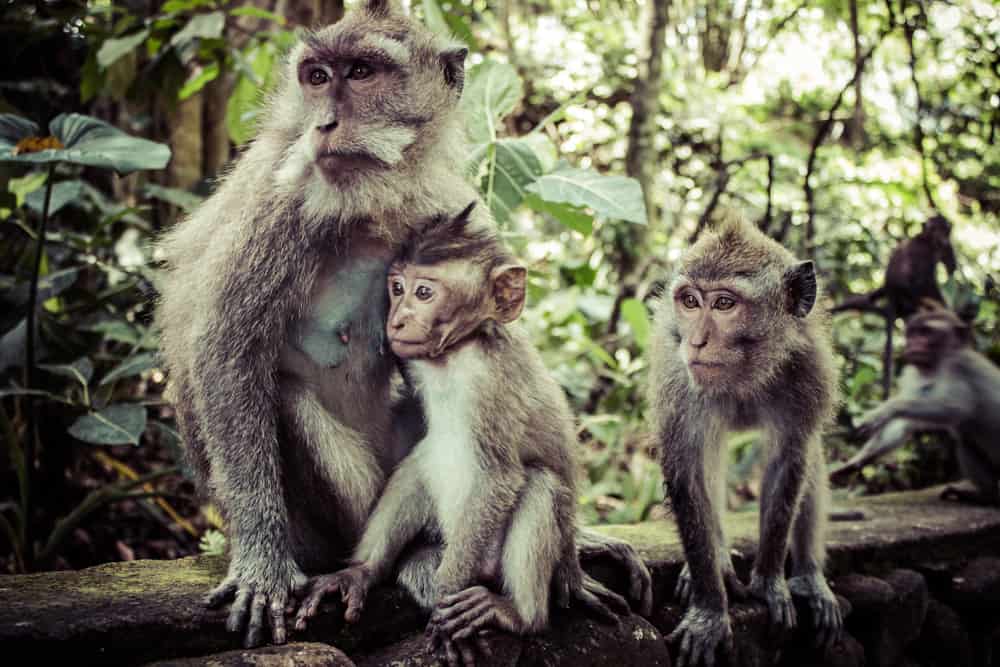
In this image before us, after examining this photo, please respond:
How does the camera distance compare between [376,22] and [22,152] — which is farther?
[22,152]

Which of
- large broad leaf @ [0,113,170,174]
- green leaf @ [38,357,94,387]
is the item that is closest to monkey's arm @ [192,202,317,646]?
large broad leaf @ [0,113,170,174]

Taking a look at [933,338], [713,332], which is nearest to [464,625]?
[713,332]

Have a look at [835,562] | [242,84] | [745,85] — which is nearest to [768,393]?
[835,562]

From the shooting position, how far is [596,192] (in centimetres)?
365

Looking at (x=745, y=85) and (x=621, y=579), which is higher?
(x=745, y=85)

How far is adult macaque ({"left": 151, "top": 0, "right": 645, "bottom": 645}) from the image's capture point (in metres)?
2.43

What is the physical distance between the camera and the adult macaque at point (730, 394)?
10.00ft

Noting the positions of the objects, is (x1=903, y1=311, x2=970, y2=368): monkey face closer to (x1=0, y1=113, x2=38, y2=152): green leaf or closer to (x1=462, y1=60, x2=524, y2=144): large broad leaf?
(x1=462, y1=60, x2=524, y2=144): large broad leaf

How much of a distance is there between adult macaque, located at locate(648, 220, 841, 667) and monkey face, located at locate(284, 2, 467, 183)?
115 cm

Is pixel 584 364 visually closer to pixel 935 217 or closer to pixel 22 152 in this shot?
pixel 935 217

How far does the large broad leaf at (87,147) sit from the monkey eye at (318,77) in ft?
3.12

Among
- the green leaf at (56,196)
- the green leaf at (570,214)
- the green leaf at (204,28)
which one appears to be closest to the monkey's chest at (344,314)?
the green leaf at (570,214)

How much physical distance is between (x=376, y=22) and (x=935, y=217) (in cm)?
A: 506

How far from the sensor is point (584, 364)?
6.79m
